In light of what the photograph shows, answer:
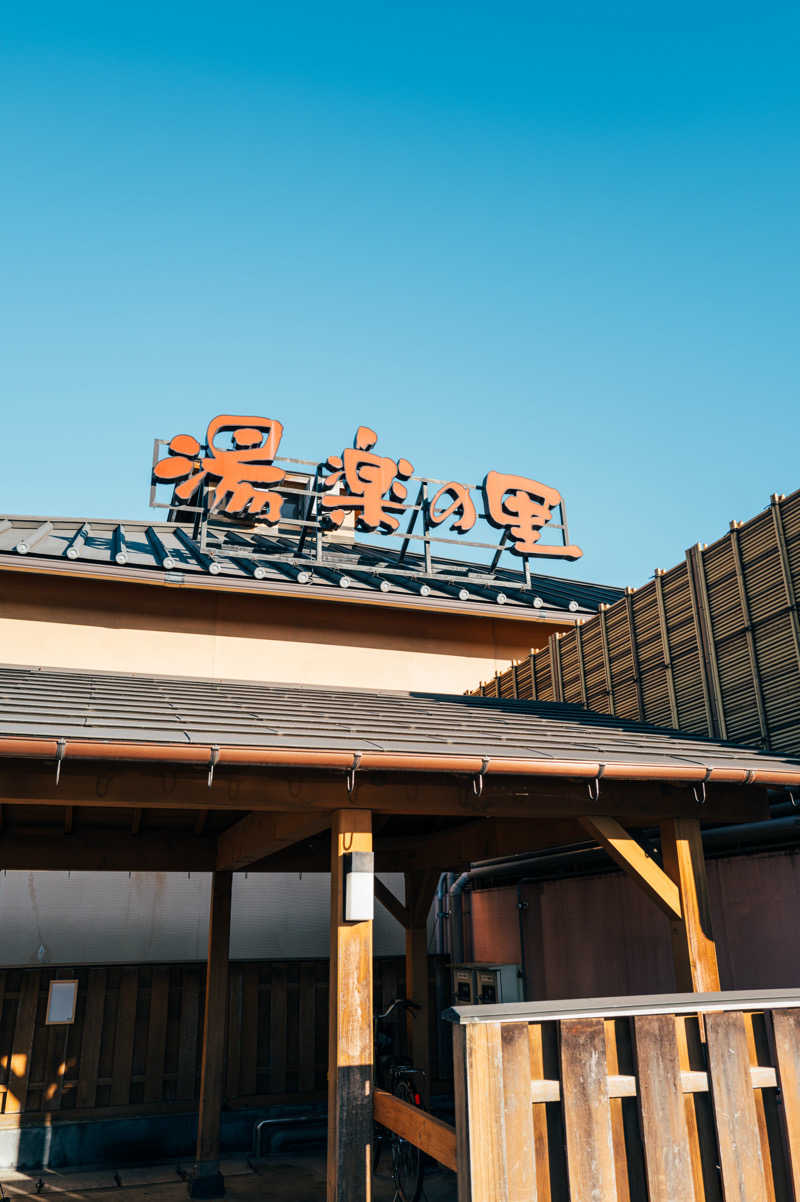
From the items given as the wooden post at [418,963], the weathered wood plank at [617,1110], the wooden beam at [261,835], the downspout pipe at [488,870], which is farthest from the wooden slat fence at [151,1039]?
the weathered wood plank at [617,1110]

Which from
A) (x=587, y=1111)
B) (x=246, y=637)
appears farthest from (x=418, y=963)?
(x=587, y=1111)

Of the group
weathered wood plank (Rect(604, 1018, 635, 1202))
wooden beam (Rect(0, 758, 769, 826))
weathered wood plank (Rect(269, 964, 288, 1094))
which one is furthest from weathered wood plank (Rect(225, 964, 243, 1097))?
weathered wood plank (Rect(604, 1018, 635, 1202))

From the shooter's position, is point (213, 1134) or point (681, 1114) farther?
point (213, 1134)

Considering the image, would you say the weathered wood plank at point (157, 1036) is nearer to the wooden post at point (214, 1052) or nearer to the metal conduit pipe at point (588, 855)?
the wooden post at point (214, 1052)

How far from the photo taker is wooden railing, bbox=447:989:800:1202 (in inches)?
149

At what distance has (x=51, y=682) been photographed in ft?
25.0

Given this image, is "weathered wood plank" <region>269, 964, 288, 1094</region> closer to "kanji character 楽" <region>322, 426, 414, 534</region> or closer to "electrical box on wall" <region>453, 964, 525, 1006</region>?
"electrical box on wall" <region>453, 964, 525, 1006</region>

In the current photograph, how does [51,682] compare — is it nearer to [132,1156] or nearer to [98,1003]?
[98,1003]

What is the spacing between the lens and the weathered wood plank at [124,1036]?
444 inches

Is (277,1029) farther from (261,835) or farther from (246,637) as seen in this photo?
(261,835)

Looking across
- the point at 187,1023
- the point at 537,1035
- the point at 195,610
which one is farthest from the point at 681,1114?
the point at 195,610

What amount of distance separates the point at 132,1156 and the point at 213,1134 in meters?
2.04

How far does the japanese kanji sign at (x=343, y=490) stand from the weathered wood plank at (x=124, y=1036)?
6.88 meters

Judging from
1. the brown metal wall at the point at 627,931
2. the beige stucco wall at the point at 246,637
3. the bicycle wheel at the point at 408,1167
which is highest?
the beige stucco wall at the point at 246,637
